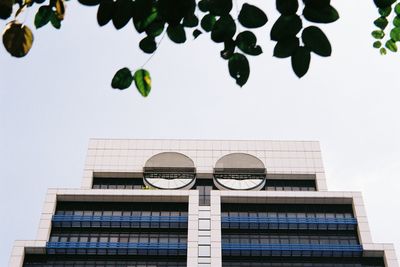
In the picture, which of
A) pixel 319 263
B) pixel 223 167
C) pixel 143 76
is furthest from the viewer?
pixel 223 167

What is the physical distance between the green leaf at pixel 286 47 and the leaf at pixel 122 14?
0.88 meters

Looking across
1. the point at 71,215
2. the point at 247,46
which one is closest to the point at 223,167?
the point at 71,215

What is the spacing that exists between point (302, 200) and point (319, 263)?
6964 mm

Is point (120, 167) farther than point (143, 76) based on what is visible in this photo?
Yes

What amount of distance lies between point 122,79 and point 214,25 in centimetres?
67

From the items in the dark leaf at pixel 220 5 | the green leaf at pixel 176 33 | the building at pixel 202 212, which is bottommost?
the dark leaf at pixel 220 5

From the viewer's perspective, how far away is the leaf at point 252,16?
9.01 ft

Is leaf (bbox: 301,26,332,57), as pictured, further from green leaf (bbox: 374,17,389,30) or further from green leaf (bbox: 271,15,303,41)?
green leaf (bbox: 374,17,389,30)

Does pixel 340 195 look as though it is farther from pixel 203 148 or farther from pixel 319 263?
pixel 203 148

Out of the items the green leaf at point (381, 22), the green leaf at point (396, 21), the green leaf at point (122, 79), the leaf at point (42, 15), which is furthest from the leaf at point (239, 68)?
the green leaf at point (381, 22)

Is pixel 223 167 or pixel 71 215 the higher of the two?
pixel 223 167

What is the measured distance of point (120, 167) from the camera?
183ft

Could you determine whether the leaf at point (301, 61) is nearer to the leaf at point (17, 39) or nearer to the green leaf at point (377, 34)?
the leaf at point (17, 39)

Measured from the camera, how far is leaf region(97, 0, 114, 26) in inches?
119
